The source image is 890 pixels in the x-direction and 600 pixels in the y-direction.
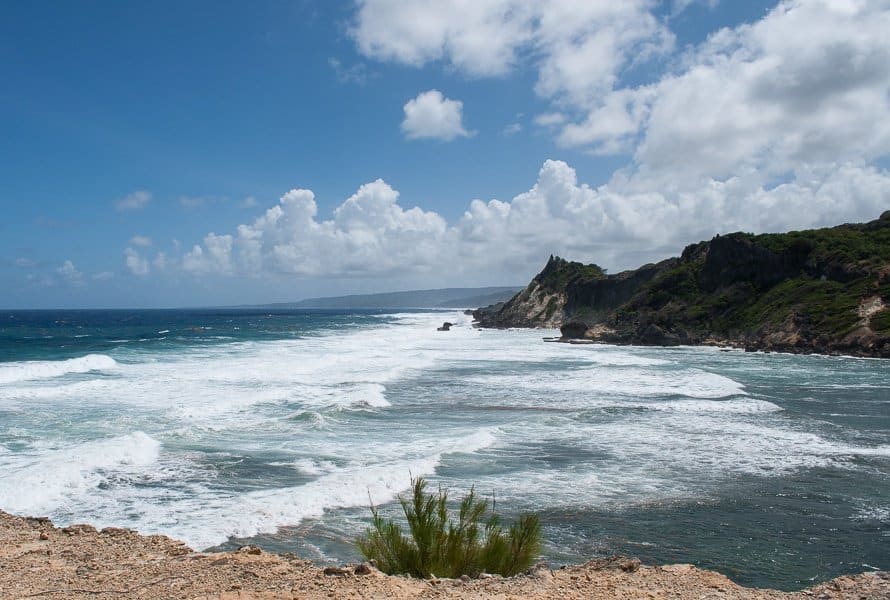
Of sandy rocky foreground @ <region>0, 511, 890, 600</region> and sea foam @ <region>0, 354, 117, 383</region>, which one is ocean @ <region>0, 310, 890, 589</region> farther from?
sandy rocky foreground @ <region>0, 511, 890, 600</region>

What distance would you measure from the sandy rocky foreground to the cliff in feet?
147

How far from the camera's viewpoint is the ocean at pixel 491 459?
945 centimetres

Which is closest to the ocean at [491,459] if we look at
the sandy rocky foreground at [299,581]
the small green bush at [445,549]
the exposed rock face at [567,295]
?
the small green bush at [445,549]

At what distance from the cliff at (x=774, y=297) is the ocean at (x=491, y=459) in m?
18.7

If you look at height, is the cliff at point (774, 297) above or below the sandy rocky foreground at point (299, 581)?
above

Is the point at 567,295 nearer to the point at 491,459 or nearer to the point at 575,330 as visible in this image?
the point at 575,330

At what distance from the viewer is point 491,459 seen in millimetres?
14148

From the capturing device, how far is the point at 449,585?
607cm

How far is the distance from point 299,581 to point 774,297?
61.2 metres

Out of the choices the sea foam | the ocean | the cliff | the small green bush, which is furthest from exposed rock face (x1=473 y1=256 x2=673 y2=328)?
the small green bush

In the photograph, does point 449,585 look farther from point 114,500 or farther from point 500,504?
point 114,500

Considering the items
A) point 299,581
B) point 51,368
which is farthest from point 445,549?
point 51,368

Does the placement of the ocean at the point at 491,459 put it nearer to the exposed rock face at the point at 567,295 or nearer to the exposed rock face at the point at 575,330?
the exposed rock face at the point at 575,330

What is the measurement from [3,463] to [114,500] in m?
4.50
